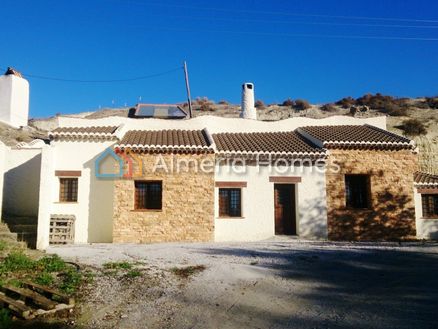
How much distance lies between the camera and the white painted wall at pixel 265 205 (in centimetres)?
1471

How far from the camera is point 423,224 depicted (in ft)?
53.7

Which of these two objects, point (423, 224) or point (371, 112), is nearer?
Answer: point (423, 224)

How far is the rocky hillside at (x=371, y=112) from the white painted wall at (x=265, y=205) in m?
15.0

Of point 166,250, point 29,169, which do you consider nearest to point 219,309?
point 166,250

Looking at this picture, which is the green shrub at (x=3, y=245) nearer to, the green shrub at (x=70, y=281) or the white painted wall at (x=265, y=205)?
the green shrub at (x=70, y=281)

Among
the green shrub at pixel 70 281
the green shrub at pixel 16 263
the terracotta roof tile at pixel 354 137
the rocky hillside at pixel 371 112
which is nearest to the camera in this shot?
the green shrub at pixel 70 281

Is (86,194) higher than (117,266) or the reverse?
higher

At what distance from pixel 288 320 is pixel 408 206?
12.2m

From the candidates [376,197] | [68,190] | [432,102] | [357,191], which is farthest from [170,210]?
[432,102]

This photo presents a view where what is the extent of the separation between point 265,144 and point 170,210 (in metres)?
5.26

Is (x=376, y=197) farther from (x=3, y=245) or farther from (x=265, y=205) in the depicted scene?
(x=3, y=245)

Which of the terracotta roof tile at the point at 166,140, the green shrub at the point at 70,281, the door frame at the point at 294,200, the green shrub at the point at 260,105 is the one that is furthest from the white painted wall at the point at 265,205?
the green shrub at the point at 260,105

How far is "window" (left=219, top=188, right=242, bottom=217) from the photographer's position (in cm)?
1502

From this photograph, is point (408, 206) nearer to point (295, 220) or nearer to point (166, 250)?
point (295, 220)
